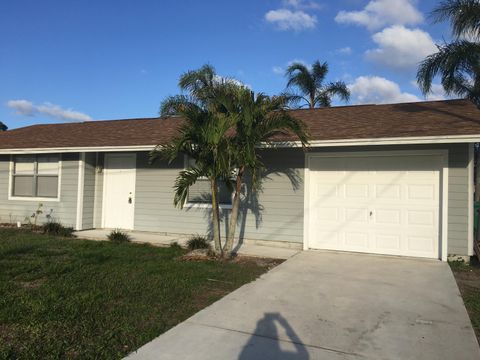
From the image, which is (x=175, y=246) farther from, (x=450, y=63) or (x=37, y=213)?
(x=450, y=63)

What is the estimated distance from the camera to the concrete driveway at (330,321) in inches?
164

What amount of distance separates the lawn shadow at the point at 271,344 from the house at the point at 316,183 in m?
4.91

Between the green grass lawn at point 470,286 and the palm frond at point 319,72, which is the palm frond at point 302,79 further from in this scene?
the green grass lawn at point 470,286

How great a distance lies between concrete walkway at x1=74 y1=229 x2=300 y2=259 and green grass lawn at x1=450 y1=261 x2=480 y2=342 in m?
3.28

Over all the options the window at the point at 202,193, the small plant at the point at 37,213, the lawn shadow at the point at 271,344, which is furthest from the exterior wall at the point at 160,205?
the lawn shadow at the point at 271,344

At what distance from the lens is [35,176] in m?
13.1

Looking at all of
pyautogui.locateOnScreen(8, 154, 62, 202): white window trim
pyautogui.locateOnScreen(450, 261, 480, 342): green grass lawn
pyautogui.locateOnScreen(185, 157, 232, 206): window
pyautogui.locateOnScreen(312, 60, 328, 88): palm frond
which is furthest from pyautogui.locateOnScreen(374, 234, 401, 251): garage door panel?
pyautogui.locateOnScreen(312, 60, 328, 88): palm frond

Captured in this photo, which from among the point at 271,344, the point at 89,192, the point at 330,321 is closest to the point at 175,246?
the point at 89,192

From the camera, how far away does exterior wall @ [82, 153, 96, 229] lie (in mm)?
12281

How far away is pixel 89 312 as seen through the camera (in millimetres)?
5059

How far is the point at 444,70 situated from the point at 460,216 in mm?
3378

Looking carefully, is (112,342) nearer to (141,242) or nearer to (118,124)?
(141,242)

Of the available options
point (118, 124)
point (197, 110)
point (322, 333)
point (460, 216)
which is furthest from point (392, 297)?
point (118, 124)

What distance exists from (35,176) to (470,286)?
12.1 metres
